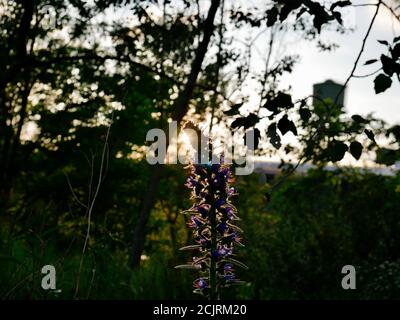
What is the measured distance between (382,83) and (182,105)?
5.27 metres

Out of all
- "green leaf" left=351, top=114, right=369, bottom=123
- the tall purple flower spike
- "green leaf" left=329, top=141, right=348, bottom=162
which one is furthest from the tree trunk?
the tall purple flower spike

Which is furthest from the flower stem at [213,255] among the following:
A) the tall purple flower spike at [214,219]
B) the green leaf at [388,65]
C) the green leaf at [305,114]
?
the green leaf at [388,65]

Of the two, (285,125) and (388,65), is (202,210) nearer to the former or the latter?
(285,125)

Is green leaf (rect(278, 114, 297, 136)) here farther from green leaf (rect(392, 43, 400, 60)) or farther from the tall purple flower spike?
green leaf (rect(392, 43, 400, 60))

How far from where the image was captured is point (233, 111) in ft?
9.45

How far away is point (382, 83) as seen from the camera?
2.92 meters

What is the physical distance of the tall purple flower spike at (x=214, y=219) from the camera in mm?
2746

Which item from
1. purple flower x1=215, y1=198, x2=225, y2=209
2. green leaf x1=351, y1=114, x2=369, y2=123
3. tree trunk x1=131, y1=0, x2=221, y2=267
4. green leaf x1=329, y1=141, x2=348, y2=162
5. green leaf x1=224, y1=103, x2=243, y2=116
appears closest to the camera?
purple flower x1=215, y1=198, x2=225, y2=209

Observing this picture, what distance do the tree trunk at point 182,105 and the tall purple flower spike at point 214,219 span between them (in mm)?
5137

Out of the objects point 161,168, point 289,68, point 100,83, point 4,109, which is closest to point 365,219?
point 289,68

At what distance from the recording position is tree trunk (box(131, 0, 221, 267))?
784 centimetres

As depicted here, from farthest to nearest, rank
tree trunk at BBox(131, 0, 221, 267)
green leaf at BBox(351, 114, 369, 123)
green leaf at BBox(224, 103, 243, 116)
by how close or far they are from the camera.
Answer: tree trunk at BBox(131, 0, 221, 267) < green leaf at BBox(351, 114, 369, 123) < green leaf at BBox(224, 103, 243, 116)

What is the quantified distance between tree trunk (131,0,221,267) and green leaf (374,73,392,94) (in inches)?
197

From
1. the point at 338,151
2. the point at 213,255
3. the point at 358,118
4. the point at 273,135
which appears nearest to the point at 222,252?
the point at 213,255
